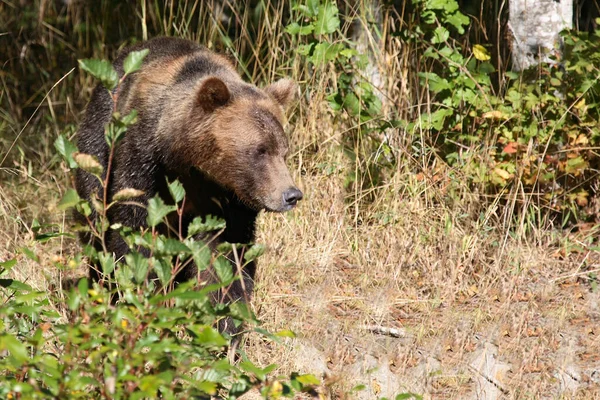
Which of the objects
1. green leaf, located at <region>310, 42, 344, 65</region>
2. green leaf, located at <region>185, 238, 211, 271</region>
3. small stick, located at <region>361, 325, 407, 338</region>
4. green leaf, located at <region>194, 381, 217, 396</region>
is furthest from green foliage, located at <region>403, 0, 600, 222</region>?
green leaf, located at <region>194, 381, 217, 396</region>

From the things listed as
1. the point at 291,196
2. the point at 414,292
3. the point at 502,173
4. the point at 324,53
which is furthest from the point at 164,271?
the point at 502,173

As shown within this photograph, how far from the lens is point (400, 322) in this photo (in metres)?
5.70

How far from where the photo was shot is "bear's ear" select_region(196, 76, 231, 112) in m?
5.00

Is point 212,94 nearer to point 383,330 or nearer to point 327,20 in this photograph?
point 327,20

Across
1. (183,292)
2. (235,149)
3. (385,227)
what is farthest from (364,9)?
(183,292)

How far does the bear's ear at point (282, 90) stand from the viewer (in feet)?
18.2

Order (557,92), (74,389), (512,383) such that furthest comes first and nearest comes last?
(557,92) → (512,383) → (74,389)

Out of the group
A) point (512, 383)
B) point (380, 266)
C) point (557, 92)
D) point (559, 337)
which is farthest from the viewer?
point (557, 92)

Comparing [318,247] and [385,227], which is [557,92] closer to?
[385,227]

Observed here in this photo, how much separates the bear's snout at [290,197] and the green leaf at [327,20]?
158 centimetres

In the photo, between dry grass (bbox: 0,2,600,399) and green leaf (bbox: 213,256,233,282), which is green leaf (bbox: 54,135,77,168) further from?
dry grass (bbox: 0,2,600,399)

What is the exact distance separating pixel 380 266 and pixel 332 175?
2.99ft

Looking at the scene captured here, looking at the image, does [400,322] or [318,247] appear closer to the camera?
[400,322]

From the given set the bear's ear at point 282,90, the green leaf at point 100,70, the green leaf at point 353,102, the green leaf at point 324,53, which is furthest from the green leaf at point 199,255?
the green leaf at point 353,102
